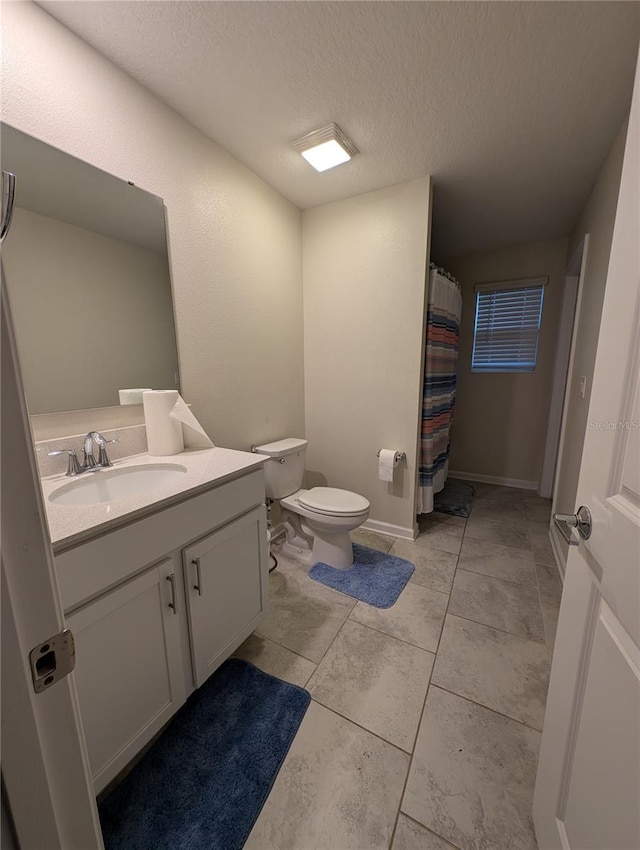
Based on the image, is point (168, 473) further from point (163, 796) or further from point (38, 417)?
point (163, 796)

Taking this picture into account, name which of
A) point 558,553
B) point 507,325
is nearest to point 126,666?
point 558,553

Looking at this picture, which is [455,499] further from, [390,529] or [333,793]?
[333,793]

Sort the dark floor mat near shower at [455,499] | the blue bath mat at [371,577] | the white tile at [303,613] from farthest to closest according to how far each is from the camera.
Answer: the dark floor mat near shower at [455,499]
the blue bath mat at [371,577]
the white tile at [303,613]

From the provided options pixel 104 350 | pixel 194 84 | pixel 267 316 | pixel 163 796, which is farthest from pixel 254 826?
pixel 194 84

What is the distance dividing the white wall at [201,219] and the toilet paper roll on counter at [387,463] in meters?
0.71

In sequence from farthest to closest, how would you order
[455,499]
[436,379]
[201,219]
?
[455,499] < [436,379] < [201,219]

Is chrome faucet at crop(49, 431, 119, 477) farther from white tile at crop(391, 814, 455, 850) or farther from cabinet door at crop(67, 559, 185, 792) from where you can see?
white tile at crop(391, 814, 455, 850)

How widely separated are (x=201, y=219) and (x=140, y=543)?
1.54 meters

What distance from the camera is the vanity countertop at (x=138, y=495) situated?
0.78m

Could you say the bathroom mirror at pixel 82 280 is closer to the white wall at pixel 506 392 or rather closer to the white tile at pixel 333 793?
the white tile at pixel 333 793

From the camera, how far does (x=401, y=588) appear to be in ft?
6.03

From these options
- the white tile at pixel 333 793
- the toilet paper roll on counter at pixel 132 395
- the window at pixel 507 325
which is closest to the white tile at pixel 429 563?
the white tile at pixel 333 793

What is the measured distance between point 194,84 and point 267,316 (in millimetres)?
1055

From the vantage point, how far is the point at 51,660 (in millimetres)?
381
